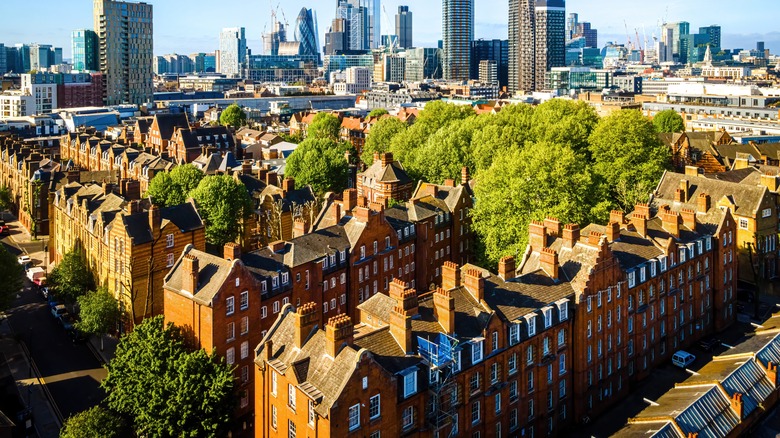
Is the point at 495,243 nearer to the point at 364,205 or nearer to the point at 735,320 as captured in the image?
the point at 364,205

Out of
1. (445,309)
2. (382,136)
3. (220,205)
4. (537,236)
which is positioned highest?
(382,136)

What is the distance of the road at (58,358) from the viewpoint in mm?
48906

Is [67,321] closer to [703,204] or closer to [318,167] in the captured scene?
[318,167]

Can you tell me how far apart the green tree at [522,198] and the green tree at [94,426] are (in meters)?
36.2

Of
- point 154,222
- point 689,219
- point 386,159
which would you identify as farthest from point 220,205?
point 689,219

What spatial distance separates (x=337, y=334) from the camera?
111 ft

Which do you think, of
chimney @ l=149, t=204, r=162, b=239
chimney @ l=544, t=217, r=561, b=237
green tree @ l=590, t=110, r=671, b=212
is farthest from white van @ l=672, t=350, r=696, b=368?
chimney @ l=149, t=204, r=162, b=239

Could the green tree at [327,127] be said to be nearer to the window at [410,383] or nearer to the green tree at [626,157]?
the green tree at [626,157]

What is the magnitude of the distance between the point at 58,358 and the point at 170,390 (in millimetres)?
19800

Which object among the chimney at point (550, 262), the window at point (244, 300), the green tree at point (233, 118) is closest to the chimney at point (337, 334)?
the window at point (244, 300)

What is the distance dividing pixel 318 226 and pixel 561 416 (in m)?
28.8

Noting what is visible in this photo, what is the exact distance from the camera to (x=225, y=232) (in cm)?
7156

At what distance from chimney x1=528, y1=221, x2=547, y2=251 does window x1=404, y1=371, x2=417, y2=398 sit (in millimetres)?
17027

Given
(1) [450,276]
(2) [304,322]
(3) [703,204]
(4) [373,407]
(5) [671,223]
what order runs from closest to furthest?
(4) [373,407] → (2) [304,322] → (1) [450,276] → (5) [671,223] → (3) [703,204]
